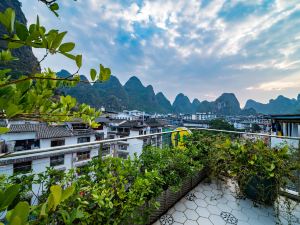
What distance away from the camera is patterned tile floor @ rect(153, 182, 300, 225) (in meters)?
2.11

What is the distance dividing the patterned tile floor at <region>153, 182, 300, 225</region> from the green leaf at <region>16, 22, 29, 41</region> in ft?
7.68

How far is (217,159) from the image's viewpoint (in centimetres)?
281

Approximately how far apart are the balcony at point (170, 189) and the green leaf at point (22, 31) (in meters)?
0.92

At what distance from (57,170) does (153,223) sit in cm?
140

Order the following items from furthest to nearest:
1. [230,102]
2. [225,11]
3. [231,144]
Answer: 1. [230,102]
2. [225,11]
3. [231,144]

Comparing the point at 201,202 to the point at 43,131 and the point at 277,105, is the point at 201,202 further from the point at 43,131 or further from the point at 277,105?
the point at 277,105

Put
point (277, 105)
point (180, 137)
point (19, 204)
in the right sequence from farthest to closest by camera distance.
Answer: point (277, 105), point (180, 137), point (19, 204)

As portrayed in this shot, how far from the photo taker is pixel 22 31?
409 millimetres

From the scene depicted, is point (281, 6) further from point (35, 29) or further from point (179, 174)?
point (35, 29)

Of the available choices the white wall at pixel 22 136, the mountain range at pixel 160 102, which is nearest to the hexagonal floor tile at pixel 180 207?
the white wall at pixel 22 136

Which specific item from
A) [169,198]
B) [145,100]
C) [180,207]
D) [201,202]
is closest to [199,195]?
[201,202]

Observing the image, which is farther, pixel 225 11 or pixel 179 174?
pixel 225 11

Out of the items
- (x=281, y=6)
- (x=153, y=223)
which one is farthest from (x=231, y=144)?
(x=281, y=6)

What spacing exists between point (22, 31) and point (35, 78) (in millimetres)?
162
